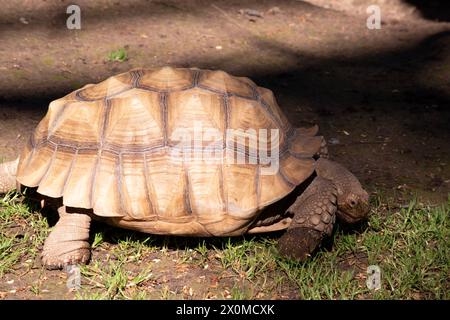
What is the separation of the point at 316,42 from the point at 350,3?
2117 mm

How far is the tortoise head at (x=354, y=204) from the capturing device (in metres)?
4.04

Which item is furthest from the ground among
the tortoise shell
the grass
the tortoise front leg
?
the tortoise shell

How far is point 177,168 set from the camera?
3770 mm

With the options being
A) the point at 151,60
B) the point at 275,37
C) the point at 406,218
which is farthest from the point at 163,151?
the point at 275,37

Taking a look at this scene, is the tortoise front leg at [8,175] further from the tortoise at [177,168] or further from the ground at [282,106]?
the tortoise at [177,168]

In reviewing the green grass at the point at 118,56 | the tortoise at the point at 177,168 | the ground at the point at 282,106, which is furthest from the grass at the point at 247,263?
the green grass at the point at 118,56

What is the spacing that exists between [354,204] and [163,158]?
4.52 ft

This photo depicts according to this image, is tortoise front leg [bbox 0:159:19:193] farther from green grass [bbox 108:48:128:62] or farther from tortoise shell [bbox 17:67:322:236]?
green grass [bbox 108:48:128:62]

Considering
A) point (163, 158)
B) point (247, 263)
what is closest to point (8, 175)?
point (163, 158)

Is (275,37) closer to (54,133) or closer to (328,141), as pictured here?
(328,141)

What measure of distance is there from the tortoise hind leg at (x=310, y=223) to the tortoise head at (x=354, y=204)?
0.28ft

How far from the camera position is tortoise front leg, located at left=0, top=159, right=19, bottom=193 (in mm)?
4332

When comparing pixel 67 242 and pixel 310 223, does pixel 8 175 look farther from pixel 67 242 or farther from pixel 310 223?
pixel 310 223

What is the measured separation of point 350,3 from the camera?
31.0ft
